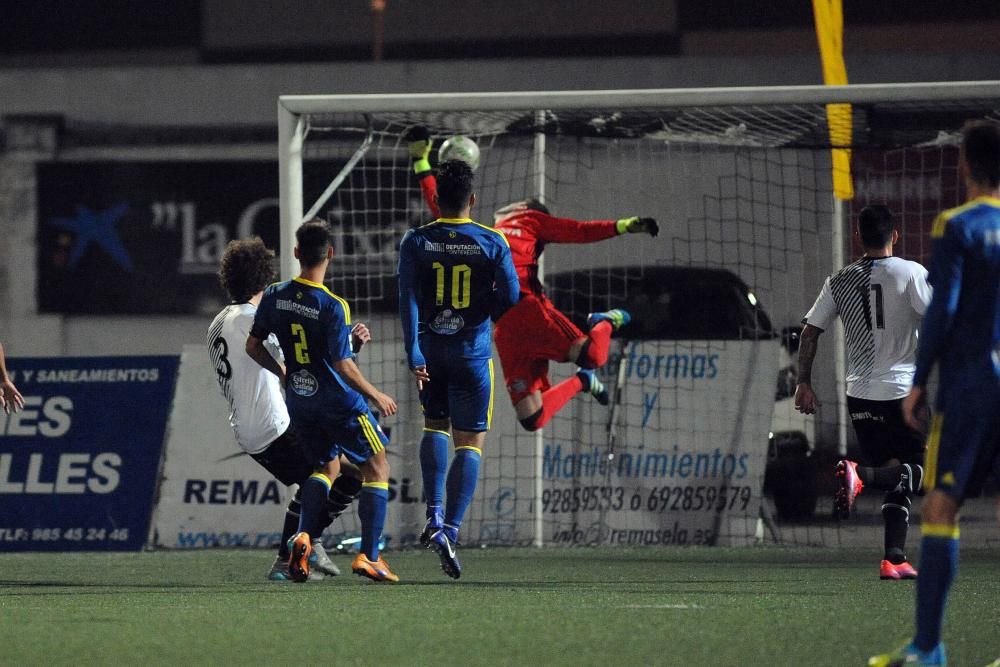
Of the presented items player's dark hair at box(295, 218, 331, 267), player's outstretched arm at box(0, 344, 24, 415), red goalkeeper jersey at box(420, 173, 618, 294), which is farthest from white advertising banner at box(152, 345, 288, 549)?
player's dark hair at box(295, 218, 331, 267)

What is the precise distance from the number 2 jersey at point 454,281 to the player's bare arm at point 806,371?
5.31ft

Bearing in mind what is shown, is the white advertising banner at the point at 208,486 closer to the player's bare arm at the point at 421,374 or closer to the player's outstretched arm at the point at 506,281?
the player's bare arm at the point at 421,374

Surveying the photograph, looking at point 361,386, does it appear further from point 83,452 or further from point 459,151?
point 83,452

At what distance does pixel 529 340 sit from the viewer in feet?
33.7

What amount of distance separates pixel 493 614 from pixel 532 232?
3.54 meters

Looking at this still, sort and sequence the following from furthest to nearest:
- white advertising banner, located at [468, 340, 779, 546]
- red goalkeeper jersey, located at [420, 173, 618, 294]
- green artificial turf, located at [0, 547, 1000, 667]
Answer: white advertising banner, located at [468, 340, 779, 546] < red goalkeeper jersey, located at [420, 173, 618, 294] < green artificial turf, located at [0, 547, 1000, 667]

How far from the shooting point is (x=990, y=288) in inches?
207

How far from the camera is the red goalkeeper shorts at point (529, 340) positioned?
10.2m

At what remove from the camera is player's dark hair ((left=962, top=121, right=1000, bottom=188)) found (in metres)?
5.39

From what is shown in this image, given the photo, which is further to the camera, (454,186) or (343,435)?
(454,186)

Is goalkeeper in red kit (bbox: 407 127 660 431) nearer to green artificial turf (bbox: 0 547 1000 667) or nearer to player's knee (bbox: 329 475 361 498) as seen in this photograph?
green artificial turf (bbox: 0 547 1000 667)

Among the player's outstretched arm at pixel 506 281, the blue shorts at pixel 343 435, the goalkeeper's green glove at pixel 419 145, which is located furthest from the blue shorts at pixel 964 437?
the goalkeeper's green glove at pixel 419 145

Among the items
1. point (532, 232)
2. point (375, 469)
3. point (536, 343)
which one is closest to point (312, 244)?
point (375, 469)

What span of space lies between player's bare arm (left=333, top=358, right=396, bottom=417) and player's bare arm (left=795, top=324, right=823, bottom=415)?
7.33 ft
